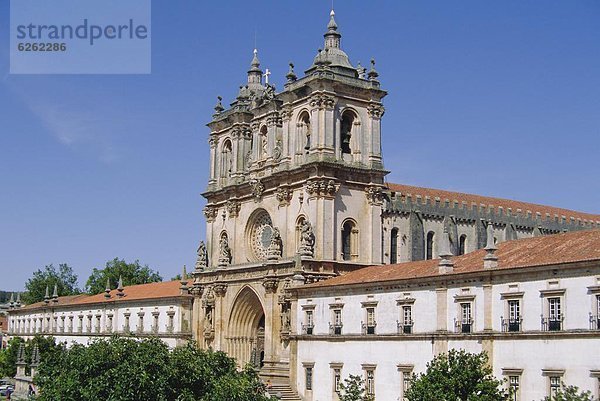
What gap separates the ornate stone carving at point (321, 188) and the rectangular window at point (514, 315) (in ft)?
75.8

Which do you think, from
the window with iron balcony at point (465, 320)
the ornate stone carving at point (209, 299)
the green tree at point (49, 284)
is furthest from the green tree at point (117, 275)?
the window with iron balcony at point (465, 320)

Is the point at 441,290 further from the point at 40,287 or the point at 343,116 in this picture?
the point at 40,287

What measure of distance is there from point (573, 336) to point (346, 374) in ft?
56.5

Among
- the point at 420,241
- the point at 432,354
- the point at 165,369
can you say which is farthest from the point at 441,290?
the point at 420,241

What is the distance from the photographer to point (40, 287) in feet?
450

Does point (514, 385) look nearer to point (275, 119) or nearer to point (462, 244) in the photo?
point (462, 244)

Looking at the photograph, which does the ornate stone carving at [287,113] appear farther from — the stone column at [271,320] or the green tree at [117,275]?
the green tree at [117,275]

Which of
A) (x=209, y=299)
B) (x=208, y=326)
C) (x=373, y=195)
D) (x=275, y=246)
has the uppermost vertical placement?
(x=373, y=195)

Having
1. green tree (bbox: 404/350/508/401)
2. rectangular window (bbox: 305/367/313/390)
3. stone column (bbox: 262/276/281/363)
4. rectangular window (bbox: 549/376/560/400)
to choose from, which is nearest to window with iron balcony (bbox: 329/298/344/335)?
rectangular window (bbox: 305/367/313/390)

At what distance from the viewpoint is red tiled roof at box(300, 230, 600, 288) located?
42500mm

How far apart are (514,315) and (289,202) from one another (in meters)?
27.1

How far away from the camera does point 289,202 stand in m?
68.6

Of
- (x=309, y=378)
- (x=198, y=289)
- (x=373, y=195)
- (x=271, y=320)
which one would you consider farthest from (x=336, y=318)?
(x=198, y=289)

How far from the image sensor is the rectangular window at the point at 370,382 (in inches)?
2060
